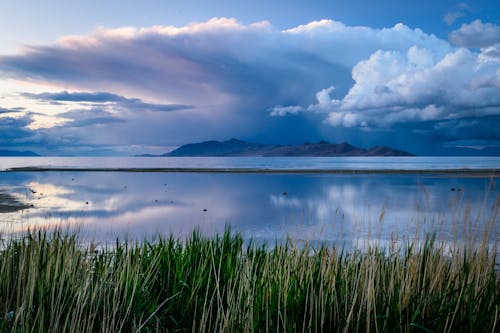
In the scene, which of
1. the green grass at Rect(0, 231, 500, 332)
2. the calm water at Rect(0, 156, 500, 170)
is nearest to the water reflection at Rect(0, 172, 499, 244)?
the green grass at Rect(0, 231, 500, 332)

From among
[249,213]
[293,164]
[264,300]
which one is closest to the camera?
[264,300]

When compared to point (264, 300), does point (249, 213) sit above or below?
below

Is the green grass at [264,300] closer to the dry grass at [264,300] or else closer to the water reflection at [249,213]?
the dry grass at [264,300]

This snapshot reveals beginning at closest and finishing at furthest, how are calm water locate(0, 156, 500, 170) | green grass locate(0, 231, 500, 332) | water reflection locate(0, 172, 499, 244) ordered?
1. green grass locate(0, 231, 500, 332)
2. water reflection locate(0, 172, 499, 244)
3. calm water locate(0, 156, 500, 170)

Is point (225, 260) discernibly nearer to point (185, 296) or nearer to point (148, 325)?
point (185, 296)

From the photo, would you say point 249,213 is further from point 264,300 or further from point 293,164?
point 293,164

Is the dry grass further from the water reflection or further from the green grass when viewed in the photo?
the water reflection

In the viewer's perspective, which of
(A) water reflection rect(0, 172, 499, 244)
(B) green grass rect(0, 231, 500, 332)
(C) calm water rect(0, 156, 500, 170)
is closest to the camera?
(B) green grass rect(0, 231, 500, 332)

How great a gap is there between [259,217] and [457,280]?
11.4m

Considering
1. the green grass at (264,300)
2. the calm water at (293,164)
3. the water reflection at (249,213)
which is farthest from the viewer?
the calm water at (293,164)

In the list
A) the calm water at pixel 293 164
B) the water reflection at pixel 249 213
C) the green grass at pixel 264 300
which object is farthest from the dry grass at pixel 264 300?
the calm water at pixel 293 164

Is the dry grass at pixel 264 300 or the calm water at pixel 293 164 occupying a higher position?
the dry grass at pixel 264 300

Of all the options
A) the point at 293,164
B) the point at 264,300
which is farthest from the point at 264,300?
the point at 293,164

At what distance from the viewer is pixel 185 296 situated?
549 centimetres
